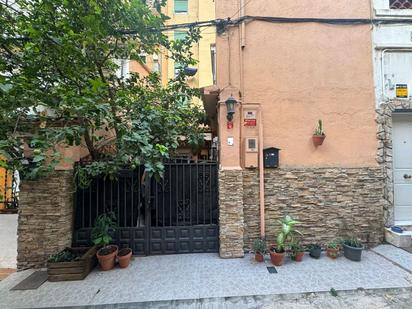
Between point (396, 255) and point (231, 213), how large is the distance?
10.5 ft

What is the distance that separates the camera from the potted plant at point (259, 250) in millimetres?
4347

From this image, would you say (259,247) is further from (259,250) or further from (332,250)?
(332,250)

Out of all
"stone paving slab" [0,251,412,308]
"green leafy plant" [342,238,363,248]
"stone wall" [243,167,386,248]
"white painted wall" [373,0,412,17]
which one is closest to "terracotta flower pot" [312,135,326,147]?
"stone wall" [243,167,386,248]

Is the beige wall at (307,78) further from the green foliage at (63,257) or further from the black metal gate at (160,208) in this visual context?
the green foliage at (63,257)

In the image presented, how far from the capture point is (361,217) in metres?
4.88

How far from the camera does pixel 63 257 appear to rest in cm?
403

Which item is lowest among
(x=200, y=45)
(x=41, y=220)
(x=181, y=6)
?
(x=41, y=220)

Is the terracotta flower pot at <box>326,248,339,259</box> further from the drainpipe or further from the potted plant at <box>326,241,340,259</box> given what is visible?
the drainpipe

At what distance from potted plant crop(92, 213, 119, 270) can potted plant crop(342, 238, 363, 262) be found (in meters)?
4.37

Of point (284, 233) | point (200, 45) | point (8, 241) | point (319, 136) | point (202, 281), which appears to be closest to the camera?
point (202, 281)

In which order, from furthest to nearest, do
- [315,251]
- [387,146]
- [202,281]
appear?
[387,146] < [315,251] < [202,281]

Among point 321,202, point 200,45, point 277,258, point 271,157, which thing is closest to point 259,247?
point 277,258

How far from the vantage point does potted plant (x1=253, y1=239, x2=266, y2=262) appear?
4347 mm

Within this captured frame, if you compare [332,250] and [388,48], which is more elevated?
[388,48]
